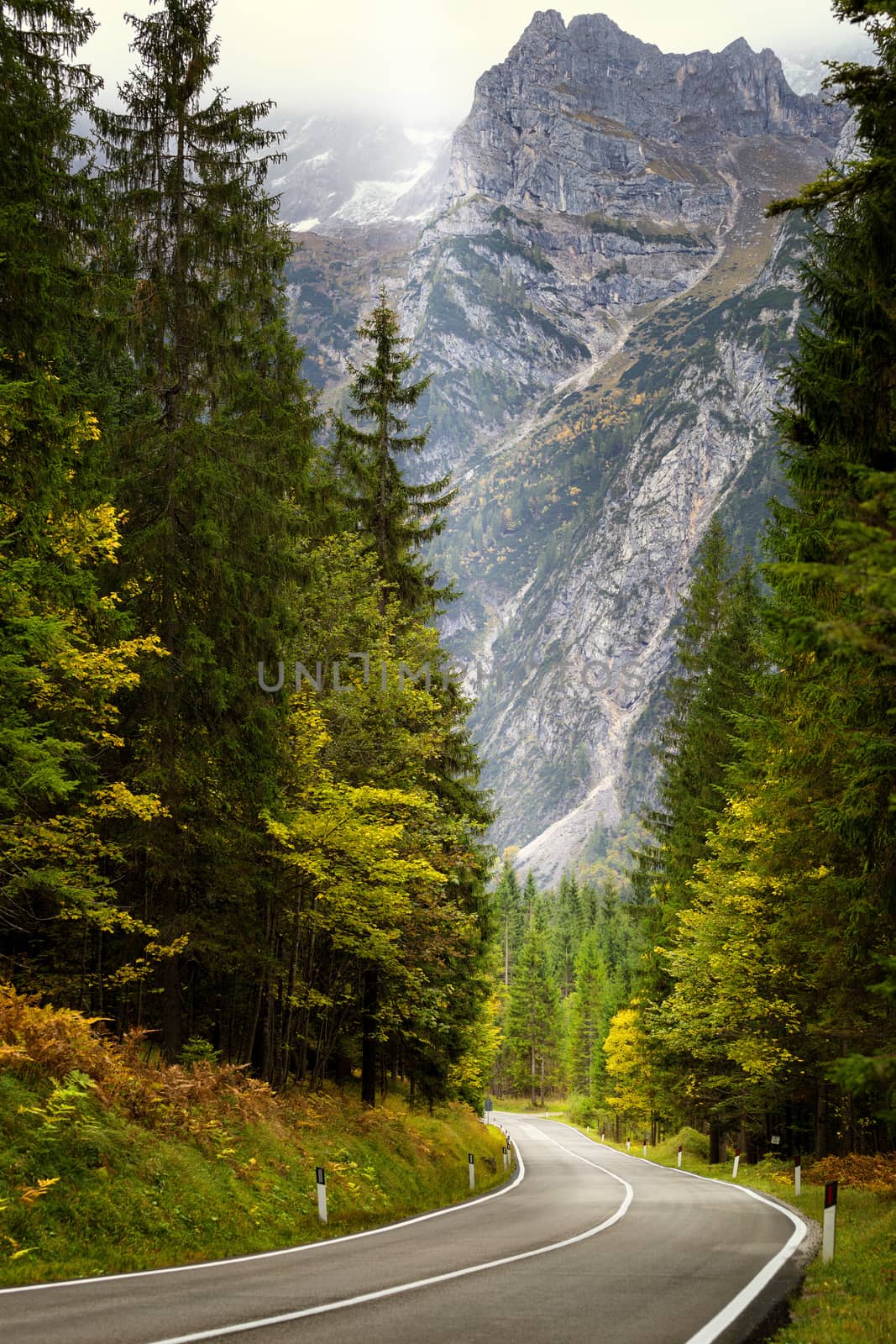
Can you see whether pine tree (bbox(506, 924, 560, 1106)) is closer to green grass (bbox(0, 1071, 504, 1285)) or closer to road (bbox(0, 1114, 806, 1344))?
green grass (bbox(0, 1071, 504, 1285))

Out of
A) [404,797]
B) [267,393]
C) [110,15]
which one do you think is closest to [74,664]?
[404,797]

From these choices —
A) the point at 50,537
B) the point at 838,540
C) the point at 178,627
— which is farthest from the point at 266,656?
the point at 838,540

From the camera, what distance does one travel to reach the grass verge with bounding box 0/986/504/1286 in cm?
912

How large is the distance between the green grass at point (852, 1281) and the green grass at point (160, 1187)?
6096 mm

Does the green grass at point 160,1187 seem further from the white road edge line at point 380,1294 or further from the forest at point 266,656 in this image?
the white road edge line at point 380,1294

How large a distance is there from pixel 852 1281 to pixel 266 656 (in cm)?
1209

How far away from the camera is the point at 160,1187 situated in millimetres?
10586

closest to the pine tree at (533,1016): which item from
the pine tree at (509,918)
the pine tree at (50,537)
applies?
the pine tree at (509,918)

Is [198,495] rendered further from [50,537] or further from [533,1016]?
[533,1016]

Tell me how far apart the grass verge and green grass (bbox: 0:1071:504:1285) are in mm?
18

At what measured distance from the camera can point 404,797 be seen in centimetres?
1633

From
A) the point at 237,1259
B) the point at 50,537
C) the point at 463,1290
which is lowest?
the point at 237,1259

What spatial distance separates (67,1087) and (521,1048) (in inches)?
3115

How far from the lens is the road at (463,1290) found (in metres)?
6.57
